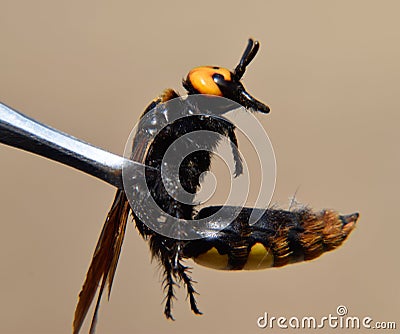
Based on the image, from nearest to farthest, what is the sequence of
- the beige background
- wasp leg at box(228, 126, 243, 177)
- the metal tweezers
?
1. the metal tweezers
2. wasp leg at box(228, 126, 243, 177)
3. the beige background

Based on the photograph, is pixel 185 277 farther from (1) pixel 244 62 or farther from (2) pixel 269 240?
(1) pixel 244 62

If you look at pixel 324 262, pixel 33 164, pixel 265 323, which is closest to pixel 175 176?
pixel 265 323

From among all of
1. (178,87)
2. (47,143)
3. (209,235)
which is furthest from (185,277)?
(178,87)

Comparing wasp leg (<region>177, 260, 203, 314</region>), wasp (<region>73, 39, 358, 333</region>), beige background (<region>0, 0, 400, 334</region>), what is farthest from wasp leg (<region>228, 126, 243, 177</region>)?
beige background (<region>0, 0, 400, 334</region>)

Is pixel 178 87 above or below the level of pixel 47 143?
above

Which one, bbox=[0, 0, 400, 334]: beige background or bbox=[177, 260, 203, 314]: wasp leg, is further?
bbox=[0, 0, 400, 334]: beige background

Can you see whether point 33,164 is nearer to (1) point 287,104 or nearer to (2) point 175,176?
(1) point 287,104

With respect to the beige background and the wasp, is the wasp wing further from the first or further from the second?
the beige background
